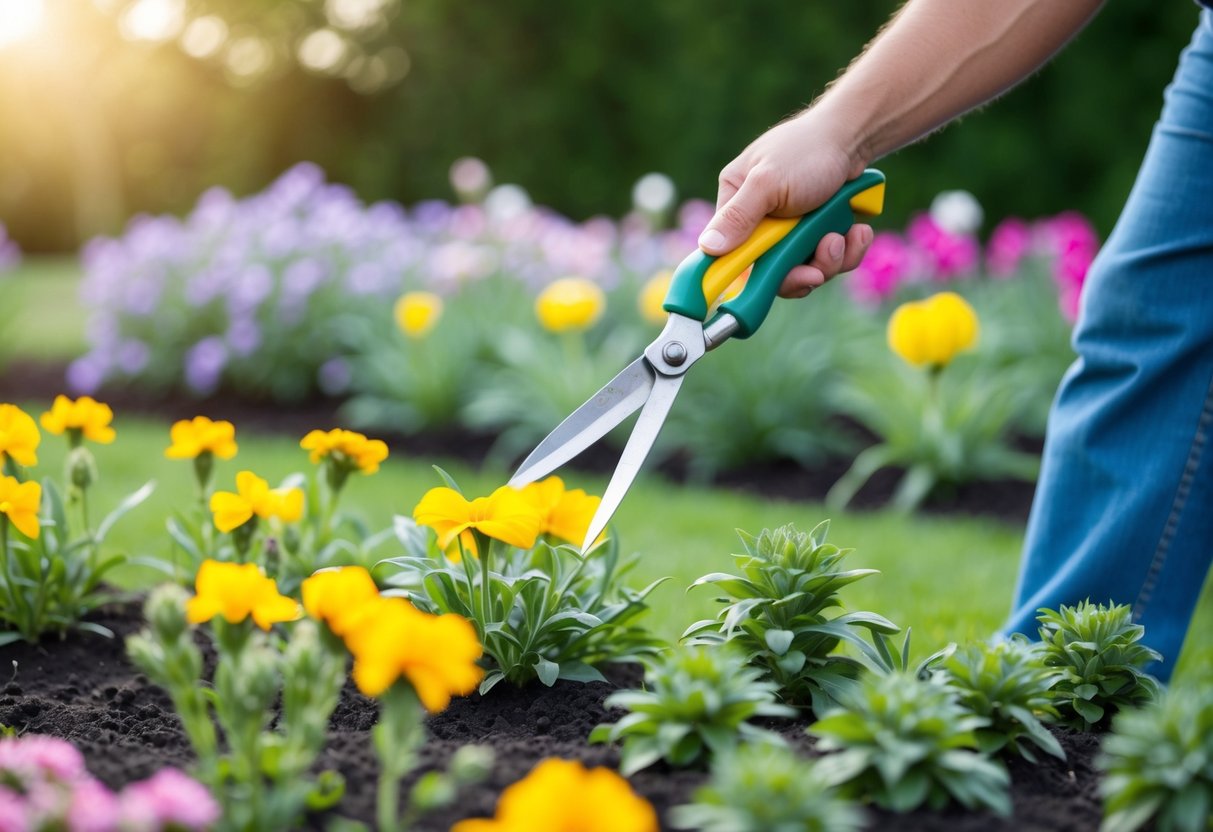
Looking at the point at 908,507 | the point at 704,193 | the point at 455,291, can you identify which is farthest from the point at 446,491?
the point at 704,193

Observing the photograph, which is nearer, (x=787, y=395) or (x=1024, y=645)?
(x=1024, y=645)

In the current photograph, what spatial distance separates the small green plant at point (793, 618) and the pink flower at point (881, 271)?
3.01 meters

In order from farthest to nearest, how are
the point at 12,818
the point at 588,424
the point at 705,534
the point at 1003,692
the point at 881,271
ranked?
1. the point at 881,271
2. the point at 705,534
3. the point at 588,424
4. the point at 1003,692
5. the point at 12,818

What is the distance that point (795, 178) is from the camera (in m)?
1.59

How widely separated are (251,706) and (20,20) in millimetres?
15173

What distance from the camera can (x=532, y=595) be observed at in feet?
5.28

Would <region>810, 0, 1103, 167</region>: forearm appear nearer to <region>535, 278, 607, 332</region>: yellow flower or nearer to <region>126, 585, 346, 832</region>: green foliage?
<region>126, 585, 346, 832</region>: green foliage

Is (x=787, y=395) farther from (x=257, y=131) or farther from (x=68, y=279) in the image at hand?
(x=68, y=279)

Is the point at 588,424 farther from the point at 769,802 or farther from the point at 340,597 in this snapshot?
the point at 769,802

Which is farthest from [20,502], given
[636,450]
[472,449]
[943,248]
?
[943,248]

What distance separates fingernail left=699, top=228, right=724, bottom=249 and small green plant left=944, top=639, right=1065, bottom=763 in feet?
2.00

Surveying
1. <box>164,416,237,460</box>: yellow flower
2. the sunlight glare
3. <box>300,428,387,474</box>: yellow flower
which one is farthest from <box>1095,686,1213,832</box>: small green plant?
the sunlight glare

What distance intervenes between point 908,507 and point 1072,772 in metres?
2.34

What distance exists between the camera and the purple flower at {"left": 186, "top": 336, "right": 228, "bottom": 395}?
538cm
